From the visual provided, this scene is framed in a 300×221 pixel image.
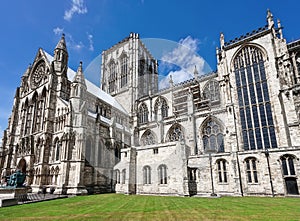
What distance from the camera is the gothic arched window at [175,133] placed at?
1347 inches

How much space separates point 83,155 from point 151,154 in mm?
9275

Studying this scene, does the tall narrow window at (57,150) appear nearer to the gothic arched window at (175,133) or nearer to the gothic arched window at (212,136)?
the gothic arched window at (175,133)

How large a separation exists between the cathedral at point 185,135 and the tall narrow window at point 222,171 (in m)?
0.12

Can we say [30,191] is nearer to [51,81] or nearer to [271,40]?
[51,81]

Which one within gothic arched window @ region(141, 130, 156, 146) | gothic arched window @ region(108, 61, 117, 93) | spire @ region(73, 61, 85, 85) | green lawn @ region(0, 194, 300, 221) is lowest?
green lawn @ region(0, 194, 300, 221)

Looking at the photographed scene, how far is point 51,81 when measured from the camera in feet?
105

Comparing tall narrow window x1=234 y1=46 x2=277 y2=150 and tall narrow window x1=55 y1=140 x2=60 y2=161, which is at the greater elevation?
tall narrow window x1=234 y1=46 x2=277 y2=150

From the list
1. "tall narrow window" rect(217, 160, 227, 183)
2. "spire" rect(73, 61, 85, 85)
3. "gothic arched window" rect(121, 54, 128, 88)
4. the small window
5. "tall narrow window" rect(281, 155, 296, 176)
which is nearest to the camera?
"tall narrow window" rect(281, 155, 296, 176)

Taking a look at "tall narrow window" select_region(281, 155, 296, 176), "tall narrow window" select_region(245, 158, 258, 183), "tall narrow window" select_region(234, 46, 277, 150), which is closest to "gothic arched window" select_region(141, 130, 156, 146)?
"tall narrow window" select_region(234, 46, 277, 150)

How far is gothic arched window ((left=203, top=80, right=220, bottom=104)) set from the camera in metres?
35.1

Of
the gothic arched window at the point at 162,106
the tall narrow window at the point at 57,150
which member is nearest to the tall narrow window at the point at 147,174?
the tall narrow window at the point at 57,150

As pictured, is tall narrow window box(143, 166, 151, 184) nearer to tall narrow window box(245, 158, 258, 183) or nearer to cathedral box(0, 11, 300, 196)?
cathedral box(0, 11, 300, 196)

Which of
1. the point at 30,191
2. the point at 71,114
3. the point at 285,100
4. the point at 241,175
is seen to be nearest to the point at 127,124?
the point at 71,114

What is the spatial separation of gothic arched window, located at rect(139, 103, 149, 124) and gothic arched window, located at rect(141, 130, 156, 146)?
4.97 m
